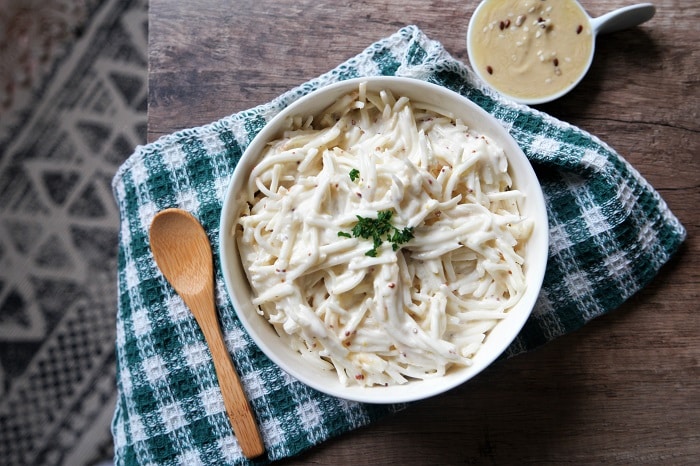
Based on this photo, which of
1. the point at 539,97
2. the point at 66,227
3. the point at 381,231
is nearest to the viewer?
the point at 381,231

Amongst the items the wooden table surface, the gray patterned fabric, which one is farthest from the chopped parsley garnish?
the gray patterned fabric

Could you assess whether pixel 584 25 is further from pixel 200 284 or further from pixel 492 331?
pixel 200 284

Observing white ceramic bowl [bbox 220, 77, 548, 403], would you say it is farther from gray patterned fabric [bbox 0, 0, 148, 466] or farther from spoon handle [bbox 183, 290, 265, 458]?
gray patterned fabric [bbox 0, 0, 148, 466]

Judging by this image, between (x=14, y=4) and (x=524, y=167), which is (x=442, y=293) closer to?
(x=524, y=167)

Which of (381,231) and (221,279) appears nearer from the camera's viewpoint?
(381,231)

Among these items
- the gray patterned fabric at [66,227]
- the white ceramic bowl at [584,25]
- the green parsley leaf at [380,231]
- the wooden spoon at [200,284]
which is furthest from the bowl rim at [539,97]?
the gray patterned fabric at [66,227]

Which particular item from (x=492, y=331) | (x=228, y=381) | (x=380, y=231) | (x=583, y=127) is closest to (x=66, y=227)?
(x=228, y=381)
